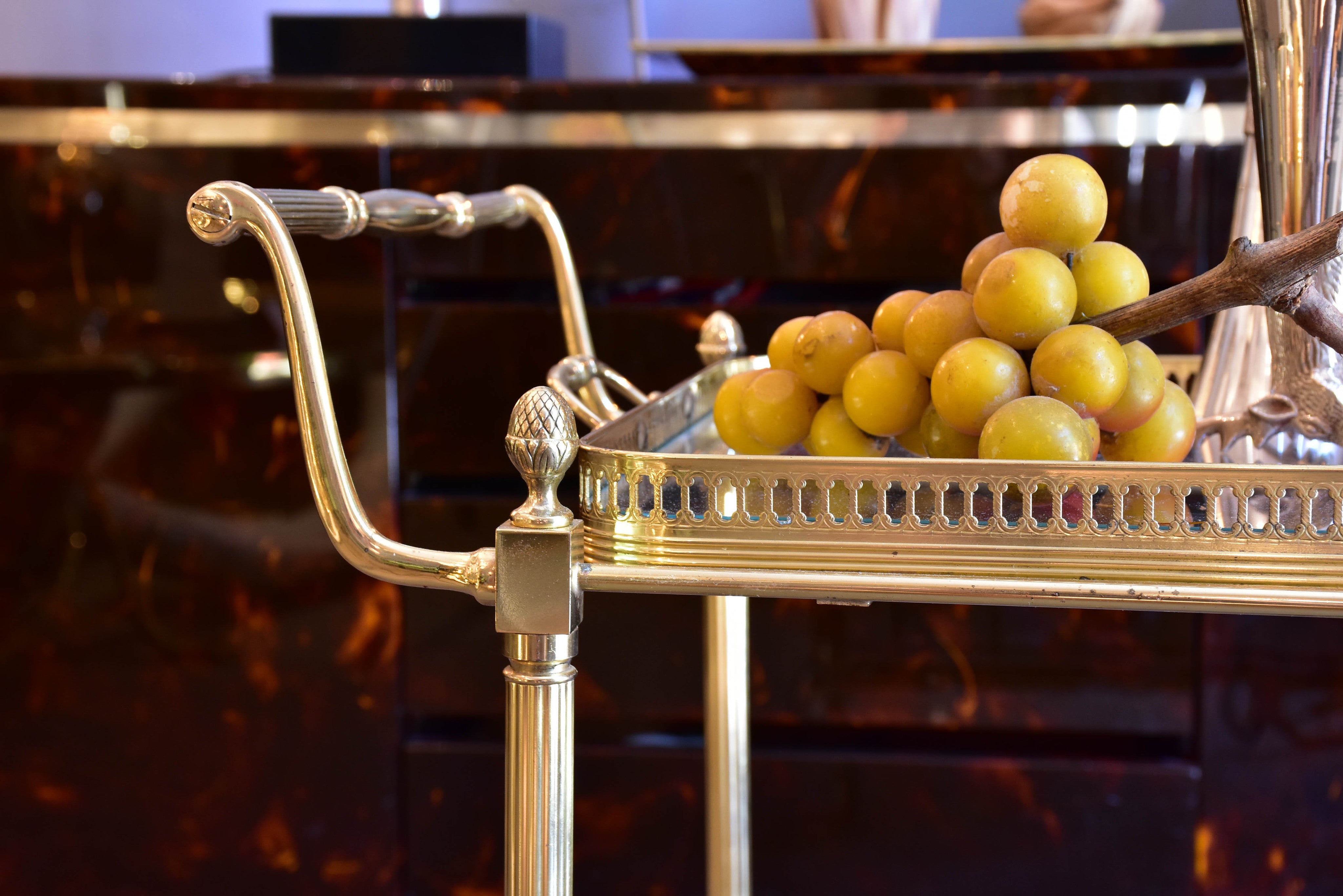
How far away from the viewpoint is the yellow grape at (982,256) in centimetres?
51

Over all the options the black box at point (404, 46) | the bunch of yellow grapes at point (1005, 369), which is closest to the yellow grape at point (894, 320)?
the bunch of yellow grapes at point (1005, 369)

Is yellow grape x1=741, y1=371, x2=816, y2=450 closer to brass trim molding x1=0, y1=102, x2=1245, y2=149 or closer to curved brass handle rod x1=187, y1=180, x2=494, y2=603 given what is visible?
curved brass handle rod x1=187, y1=180, x2=494, y2=603

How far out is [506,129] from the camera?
1.10 metres

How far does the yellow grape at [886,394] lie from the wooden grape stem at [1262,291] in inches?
3.1

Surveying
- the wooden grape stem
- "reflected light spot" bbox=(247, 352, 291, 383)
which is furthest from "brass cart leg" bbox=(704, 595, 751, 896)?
"reflected light spot" bbox=(247, 352, 291, 383)

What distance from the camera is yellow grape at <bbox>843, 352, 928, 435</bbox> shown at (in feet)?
1.61

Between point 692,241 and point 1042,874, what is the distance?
0.68 meters

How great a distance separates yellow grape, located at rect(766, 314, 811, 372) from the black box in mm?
691

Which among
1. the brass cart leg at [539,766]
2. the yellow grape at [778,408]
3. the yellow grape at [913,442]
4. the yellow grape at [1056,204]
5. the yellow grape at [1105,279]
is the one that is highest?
the yellow grape at [1056,204]

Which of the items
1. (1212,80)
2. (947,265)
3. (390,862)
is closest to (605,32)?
(947,265)

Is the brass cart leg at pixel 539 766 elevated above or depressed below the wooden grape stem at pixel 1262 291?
below

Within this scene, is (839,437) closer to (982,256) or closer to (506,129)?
(982,256)

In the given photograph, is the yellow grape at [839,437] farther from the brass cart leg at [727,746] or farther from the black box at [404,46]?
the black box at [404,46]

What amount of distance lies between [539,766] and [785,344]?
220 mm
